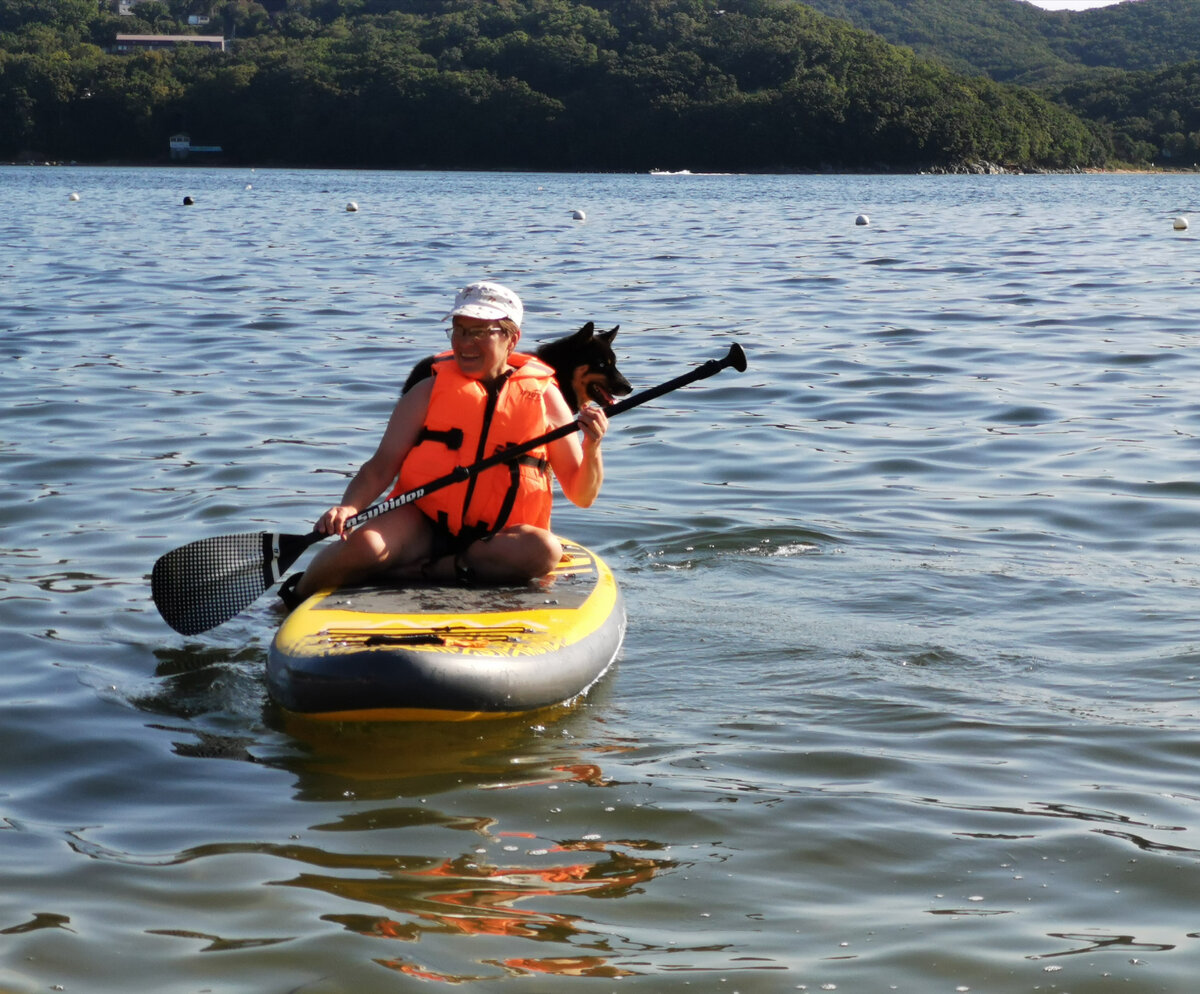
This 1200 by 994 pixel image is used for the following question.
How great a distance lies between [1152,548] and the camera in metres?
6.52

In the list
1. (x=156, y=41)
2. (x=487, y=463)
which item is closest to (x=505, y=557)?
(x=487, y=463)

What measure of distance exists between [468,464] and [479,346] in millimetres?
423

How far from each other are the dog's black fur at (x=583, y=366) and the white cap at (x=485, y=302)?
508 mm

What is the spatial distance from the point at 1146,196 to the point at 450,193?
72.1 feet

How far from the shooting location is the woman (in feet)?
17.1

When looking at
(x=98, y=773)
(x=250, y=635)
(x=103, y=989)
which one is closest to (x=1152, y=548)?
(x=250, y=635)

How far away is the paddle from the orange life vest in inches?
3.0

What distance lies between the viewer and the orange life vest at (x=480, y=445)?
524 centimetres

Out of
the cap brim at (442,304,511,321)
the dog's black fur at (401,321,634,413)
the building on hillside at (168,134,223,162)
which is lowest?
the dog's black fur at (401,321,634,413)

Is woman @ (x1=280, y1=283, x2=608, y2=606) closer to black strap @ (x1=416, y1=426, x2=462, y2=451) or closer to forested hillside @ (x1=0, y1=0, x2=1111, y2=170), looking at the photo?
black strap @ (x1=416, y1=426, x2=462, y2=451)

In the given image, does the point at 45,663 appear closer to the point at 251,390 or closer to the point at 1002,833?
the point at 1002,833

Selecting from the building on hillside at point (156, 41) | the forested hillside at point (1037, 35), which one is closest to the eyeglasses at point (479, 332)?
the forested hillside at point (1037, 35)

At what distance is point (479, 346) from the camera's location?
204 inches

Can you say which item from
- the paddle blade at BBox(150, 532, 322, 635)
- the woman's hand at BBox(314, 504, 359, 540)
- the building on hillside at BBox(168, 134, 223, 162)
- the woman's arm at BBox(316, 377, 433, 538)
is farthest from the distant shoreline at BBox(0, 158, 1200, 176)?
the woman's hand at BBox(314, 504, 359, 540)
